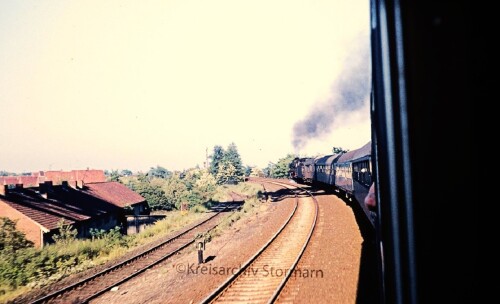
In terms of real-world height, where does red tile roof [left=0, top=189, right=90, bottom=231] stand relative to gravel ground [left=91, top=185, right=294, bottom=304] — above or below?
above

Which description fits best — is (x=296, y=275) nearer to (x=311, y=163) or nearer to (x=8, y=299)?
(x=8, y=299)

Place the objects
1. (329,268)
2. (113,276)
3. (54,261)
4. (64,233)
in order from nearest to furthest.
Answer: (329,268), (113,276), (54,261), (64,233)

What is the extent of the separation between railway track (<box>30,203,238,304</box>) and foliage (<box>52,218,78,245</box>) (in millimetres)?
7138

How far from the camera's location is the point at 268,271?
407 inches

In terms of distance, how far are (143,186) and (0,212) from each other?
27.4m

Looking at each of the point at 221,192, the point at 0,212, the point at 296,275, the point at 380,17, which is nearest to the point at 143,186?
the point at 221,192

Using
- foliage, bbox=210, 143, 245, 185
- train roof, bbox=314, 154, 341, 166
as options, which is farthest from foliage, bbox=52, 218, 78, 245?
foliage, bbox=210, 143, 245, 185

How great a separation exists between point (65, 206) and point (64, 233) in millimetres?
7151

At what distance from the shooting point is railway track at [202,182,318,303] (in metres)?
8.58

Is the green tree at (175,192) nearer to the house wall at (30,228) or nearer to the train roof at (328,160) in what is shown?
the train roof at (328,160)

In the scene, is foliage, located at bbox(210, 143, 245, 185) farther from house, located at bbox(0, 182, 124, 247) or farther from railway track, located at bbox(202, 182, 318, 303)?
railway track, located at bbox(202, 182, 318, 303)

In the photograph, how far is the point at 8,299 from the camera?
12.0 metres

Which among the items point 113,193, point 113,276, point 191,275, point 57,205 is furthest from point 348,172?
point 113,193

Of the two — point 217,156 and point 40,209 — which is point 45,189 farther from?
point 217,156
